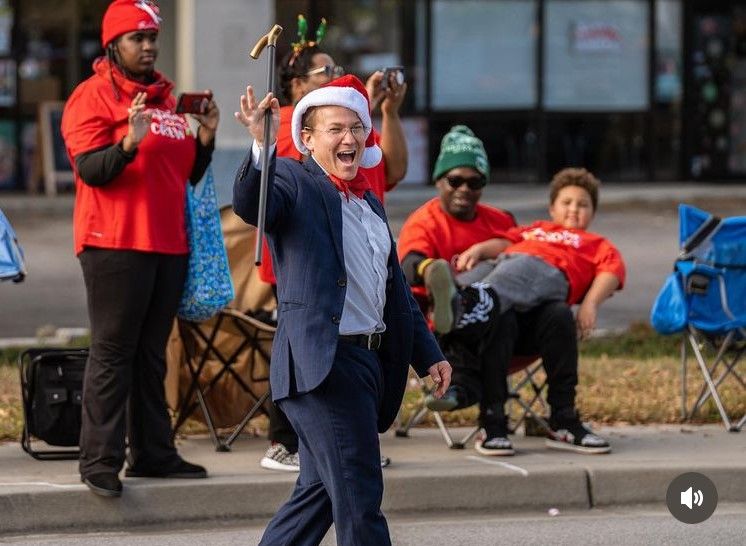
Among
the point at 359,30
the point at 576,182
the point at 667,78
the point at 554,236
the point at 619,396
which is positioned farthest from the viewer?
the point at 667,78

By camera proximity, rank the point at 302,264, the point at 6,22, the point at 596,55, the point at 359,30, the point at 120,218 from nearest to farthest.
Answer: the point at 302,264, the point at 120,218, the point at 6,22, the point at 359,30, the point at 596,55

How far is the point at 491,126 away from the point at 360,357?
52.4 ft

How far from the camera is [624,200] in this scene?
1928 centimetres

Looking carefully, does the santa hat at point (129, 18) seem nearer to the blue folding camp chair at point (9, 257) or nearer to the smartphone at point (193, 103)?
the smartphone at point (193, 103)

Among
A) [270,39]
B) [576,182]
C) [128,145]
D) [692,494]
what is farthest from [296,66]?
[692,494]

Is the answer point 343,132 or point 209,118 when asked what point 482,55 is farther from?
point 343,132

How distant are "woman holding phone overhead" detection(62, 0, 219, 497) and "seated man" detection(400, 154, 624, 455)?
4.05ft

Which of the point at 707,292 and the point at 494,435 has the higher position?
the point at 707,292

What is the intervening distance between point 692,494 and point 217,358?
7.48ft

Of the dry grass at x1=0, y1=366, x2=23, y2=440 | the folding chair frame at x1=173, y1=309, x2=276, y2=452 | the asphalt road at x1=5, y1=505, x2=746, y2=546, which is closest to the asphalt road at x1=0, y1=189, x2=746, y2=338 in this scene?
the dry grass at x1=0, y1=366, x2=23, y2=440

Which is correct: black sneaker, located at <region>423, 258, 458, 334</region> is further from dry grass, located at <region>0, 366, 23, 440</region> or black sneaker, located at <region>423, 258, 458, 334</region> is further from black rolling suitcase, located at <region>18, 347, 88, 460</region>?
dry grass, located at <region>0, 366, 23, 440</region>

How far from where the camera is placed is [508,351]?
292 inches

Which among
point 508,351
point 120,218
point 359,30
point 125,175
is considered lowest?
point 508,351

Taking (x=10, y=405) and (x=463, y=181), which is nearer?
(x=463, y=181)
